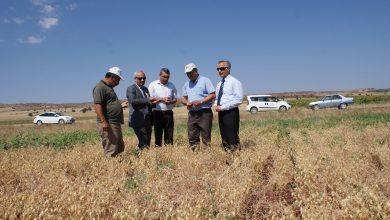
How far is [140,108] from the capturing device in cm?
750

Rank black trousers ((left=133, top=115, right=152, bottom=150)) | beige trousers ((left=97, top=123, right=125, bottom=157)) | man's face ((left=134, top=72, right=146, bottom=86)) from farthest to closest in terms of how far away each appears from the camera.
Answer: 1. man's face ((left=134, top=72, right=146, bottom=86))
2. black trousers ((left=133, top=115, right=152, bottom=150))
3. beige trousers ((left=97, top=123, right=125, bottom=157))

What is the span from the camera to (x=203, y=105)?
7.43 m

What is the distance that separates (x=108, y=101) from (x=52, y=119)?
117 ft

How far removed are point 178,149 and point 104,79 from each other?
1875 millimetres

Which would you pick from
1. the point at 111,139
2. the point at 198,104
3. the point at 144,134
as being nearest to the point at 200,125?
the point at 198,104

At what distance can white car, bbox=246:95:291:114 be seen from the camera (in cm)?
3583

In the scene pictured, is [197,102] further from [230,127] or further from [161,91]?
[161,91]

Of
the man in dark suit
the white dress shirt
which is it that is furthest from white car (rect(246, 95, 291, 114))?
the man in dark suit

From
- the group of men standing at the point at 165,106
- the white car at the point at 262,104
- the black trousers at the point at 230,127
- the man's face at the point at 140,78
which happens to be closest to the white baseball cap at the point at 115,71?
the group of men standing at the point at 165,106

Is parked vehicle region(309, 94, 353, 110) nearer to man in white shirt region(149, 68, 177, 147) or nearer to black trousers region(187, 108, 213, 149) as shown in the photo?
man in white shirt region(149, 68, 177, 147)

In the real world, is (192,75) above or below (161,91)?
above

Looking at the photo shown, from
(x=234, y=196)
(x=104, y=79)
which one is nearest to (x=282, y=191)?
(x=234, y=196)

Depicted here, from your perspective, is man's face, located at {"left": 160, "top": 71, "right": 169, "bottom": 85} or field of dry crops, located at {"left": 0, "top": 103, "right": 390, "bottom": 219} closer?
field of dry crops, located at {"left": 0, "top": 103, "right": 390, "bottom": 219}

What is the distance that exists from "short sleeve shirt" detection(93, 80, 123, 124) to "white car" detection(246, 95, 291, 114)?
29757 mm
